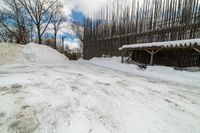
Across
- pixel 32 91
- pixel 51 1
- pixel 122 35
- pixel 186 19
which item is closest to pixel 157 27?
pixel 186 19

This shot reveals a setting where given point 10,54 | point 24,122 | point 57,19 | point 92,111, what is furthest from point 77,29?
point 24,122

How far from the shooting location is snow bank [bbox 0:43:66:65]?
374 inches

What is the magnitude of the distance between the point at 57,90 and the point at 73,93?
397 mm

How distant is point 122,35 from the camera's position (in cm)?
1059

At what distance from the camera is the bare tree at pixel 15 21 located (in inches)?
752

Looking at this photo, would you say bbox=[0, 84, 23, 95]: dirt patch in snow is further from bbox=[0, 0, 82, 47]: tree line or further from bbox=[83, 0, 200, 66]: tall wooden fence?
bbox=[0, 0, 82, 47]: tree line

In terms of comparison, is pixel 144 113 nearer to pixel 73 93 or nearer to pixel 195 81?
pixel 73 93

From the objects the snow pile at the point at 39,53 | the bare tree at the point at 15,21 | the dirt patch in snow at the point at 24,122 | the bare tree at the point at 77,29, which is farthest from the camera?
the bare tree at the point at 77,29

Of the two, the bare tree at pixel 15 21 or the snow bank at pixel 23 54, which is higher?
the bare tree at pixel 15 21

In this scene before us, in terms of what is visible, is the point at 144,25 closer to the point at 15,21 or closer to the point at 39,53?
the point at 39,53

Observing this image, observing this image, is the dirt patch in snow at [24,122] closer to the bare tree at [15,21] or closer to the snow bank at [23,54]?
the snow bank at [23,54]

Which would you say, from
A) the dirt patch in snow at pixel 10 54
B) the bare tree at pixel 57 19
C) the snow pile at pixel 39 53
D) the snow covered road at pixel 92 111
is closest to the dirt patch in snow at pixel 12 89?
the snow covered road at pixel 92 111

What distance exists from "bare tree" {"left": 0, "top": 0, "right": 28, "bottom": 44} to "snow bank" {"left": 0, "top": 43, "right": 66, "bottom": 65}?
9.03 m

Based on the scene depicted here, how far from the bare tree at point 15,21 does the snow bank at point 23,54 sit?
9.03 m
